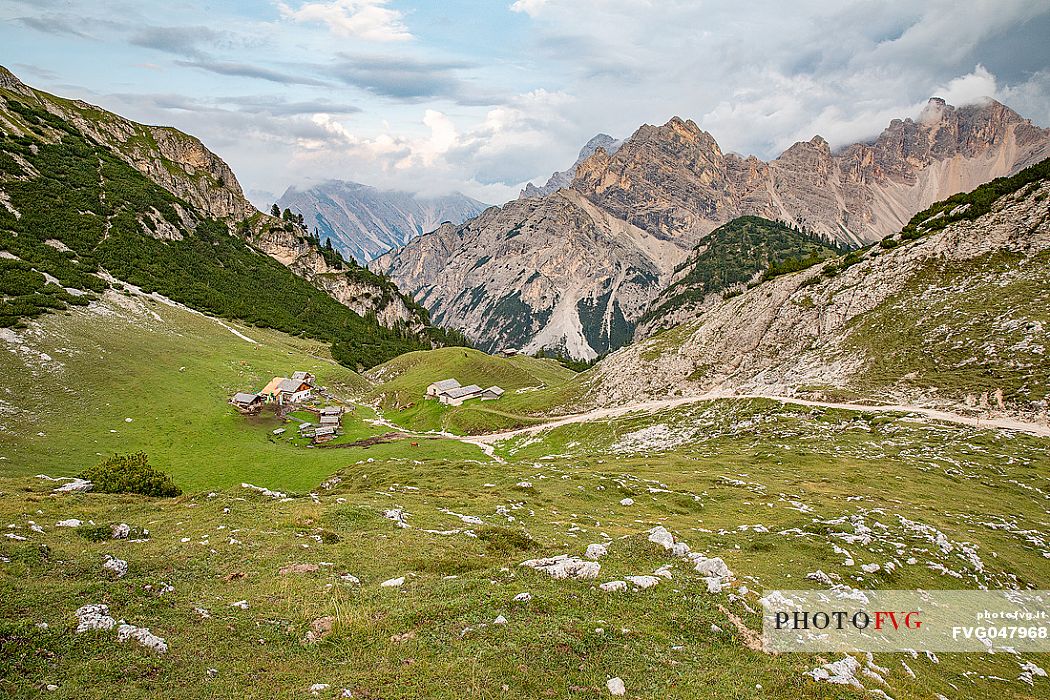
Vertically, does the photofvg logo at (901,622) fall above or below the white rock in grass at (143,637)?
below

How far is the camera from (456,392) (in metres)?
111

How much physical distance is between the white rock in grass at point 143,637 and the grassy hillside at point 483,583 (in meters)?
0.33

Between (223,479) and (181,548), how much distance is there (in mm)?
47389

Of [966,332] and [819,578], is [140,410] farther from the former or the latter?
[966,332]

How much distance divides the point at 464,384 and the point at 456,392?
13468 mm

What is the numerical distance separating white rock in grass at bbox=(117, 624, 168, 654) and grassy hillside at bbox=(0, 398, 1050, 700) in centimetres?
33

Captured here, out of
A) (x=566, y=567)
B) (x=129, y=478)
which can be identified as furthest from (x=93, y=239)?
(x=566, y=567)

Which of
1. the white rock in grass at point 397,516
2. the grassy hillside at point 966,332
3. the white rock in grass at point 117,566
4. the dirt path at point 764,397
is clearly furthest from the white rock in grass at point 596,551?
the grassy hillside at point 966,332

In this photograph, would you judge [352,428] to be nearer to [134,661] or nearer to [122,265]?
[134,661]

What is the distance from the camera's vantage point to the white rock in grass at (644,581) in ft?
57.7

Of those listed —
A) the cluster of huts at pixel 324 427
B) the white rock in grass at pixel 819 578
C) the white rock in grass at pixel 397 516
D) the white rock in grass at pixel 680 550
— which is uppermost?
the white rock in grass at pixel 680 550

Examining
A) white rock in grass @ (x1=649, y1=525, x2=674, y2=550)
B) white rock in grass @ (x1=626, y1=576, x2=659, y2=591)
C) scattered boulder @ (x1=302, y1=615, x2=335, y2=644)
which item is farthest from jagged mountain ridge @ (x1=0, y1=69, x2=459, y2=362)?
white rock in grass @ (x1=626, y1=576, x2=659, y2=591)

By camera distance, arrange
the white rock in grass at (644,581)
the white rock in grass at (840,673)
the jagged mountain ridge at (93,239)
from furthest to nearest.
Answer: the jagged mountain ridge at (93,239), the white rock in grass at (644,581), the white rock in grass at (840,673)

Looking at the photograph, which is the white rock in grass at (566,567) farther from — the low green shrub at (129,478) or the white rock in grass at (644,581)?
the low green shrub at (129,478)
